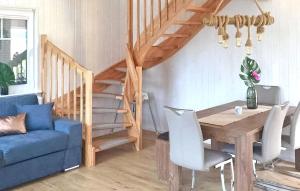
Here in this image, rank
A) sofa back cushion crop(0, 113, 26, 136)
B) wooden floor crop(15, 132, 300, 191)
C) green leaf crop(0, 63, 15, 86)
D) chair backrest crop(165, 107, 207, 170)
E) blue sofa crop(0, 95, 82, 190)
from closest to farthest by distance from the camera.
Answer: chair backrest crop(165, 107, 207, 170), blue sofa crop(0, 95, 82, 190), wooden floor crop(15, 132, 300, 191), sofa back cushion crop(0, 113, 26, 136), green leaf crop(0, 63, 15, 86)

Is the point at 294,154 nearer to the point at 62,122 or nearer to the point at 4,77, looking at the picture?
the point at 62,122

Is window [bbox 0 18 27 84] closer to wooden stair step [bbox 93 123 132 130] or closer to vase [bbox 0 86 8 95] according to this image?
vase [bbox 0 86 8 95]

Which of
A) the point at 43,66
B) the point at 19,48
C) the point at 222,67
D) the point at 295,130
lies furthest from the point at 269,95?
the point at 19,48

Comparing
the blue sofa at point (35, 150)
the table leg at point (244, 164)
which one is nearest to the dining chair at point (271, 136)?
the table leg at point (244, 164)

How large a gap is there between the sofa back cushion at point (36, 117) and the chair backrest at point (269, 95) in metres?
2.61

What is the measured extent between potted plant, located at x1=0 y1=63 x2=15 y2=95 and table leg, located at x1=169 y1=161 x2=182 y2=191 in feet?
8.14

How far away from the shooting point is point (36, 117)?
444cm

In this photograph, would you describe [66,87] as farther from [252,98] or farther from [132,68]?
[252,98]

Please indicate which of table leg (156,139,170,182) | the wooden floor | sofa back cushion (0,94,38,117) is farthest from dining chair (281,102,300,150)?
sofa back cushion (0,94,38,117)

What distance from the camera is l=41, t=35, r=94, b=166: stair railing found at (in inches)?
181

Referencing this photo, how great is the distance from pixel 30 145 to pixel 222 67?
2.86 meters

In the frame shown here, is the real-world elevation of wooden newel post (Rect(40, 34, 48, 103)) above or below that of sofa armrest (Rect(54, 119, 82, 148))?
above

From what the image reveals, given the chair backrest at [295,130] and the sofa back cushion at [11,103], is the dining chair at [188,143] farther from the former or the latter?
the sofa back cushion at [11,103]

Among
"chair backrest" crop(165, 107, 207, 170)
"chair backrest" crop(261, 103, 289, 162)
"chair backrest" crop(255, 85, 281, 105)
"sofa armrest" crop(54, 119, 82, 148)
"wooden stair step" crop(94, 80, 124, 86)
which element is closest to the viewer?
"chair backrest" crop(165, 107, 207, 170)
